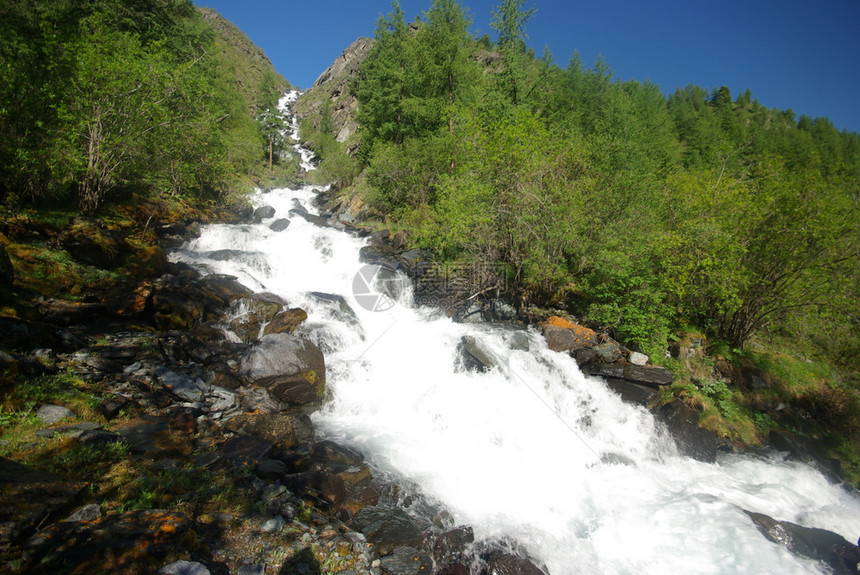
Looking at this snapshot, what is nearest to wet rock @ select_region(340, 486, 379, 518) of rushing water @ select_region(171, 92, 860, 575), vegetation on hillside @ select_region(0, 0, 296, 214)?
rushing water @ select_region(171, 92, 860, 575)

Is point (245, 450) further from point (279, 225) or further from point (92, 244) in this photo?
point (279, 225)

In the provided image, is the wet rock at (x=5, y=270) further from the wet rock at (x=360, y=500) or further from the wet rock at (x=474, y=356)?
the wet rock at (x=474, y=356)

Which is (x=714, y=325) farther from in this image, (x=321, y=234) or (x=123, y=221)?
(x=123, y=221)

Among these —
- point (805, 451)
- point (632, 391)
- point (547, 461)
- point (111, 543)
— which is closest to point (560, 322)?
point (632, 391)

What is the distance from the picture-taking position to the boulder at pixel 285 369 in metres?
8.97

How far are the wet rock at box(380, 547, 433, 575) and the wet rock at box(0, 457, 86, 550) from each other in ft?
12.7

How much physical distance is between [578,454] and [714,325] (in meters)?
7.79

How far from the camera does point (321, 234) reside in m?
21.7

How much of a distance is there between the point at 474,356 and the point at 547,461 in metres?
3.47

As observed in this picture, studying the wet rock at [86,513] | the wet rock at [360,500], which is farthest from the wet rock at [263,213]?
the wet rock at [86,513]

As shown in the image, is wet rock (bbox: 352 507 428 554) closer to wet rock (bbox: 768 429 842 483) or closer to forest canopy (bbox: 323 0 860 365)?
forest canopy (bbox: 323 0 860 365)

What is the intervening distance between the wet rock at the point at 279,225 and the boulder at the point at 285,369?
46.5 feet

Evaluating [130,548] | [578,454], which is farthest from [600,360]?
[130,548]

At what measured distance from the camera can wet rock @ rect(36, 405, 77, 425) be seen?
4840mm
